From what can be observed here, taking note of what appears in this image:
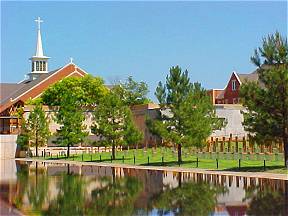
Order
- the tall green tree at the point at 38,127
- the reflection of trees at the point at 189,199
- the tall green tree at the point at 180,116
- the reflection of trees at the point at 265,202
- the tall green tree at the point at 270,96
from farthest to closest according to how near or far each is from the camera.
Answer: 1. the tall green tree at the point at 38,127
2. the tall green tree at the point at 180,116
3. the tall green tree at the point at 270,96
4. the reflection of trees at the point at 189,199
5. the reflection of trees at the point at 265,202

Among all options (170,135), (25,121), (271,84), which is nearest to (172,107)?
(170,135)

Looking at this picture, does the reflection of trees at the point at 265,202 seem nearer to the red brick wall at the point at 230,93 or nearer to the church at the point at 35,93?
the church at the point at 35,93

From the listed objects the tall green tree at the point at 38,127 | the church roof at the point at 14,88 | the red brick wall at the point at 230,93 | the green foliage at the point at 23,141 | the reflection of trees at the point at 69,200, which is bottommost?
the reflection of trees at the point at 69,200

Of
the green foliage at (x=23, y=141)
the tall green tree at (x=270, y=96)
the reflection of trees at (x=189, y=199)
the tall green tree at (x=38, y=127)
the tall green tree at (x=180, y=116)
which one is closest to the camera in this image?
the reflection of trees at (x=189, y=199)

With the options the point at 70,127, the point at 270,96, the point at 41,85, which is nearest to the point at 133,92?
the point at 41,85

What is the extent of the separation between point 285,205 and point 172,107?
26.2 m

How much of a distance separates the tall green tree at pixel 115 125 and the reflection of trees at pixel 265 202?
29.2m

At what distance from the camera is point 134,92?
10581 centimetres

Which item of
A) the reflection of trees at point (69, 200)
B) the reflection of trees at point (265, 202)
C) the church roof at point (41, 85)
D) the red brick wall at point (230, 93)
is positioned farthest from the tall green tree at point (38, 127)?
the reflection of trees at point (265, 202)

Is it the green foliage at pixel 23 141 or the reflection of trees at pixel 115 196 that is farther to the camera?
the green foliage at pixel 23 141

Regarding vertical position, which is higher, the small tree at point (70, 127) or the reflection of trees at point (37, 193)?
the small tree at point (70, 127)

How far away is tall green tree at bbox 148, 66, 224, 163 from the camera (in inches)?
1731

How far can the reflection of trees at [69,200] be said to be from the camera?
18.9 meters

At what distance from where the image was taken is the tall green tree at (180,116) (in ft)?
144
